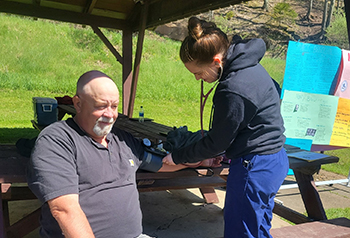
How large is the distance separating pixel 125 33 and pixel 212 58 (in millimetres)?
5350

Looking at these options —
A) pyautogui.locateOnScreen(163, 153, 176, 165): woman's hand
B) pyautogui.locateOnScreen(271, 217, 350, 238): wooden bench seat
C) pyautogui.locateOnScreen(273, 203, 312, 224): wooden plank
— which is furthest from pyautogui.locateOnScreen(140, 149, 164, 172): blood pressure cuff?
pyautogui.locateOnScreen(273, 203, 312, 224): wooden plank

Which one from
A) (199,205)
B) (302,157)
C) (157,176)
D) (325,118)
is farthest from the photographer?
(325,118)

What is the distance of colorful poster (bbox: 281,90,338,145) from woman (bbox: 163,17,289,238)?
267 centimetres

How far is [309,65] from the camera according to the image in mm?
4469

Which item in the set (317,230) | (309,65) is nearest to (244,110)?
(317,230)

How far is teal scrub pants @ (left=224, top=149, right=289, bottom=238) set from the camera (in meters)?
1.84

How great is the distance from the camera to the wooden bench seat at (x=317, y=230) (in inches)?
90.4

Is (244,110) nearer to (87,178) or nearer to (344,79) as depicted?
(87,178)

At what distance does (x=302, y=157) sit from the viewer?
9.32ft

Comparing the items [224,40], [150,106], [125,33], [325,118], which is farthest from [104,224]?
[150,106]

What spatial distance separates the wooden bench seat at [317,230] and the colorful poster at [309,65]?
224 centimetres

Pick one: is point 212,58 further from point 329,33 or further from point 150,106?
point 329,33

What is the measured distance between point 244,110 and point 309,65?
3192 mm

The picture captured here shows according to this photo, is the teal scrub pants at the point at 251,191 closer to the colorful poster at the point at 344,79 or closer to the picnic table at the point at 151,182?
the picnic table at the point at 151,182
